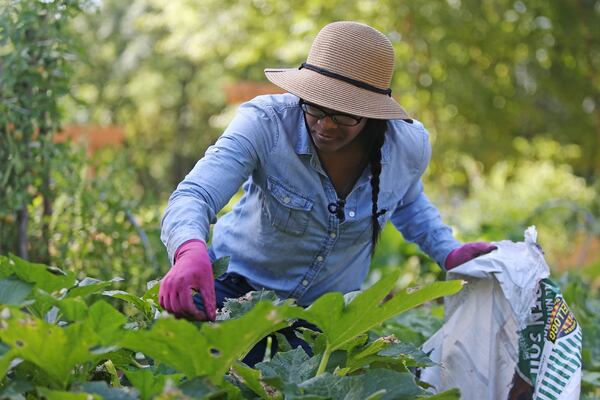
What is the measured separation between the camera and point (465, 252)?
3.42 meters

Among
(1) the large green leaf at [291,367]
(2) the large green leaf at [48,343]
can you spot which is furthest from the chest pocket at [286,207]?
(2) the large green leaf at [48,343]

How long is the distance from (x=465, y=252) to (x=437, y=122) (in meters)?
8.90

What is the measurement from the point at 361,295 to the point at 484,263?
1.23 metres

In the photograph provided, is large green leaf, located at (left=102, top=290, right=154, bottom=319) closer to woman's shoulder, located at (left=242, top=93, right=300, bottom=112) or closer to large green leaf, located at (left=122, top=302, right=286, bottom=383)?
large green leaf, located at (left=122, top=302, right=286, bottom=383)

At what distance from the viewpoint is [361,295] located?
2162 mm

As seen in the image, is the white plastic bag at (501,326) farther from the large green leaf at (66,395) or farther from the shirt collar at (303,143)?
the large green leaf at (66,395)

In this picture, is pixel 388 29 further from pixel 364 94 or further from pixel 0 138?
pixel 364 94

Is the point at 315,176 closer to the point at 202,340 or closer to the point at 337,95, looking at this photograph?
the point at 337,95

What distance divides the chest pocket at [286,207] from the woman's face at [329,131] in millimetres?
173

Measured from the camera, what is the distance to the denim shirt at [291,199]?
2.83m

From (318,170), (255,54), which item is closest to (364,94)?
(318,170)

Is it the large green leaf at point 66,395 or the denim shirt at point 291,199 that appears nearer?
the large green leaf at point 66,395

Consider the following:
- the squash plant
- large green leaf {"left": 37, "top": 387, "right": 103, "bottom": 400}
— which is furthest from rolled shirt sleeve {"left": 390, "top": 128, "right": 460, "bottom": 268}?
large green leaf {"left": 37, "top": 387, "right": 103, "bottom": 400}

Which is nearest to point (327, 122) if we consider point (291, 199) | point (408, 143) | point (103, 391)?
point (291, 199)
